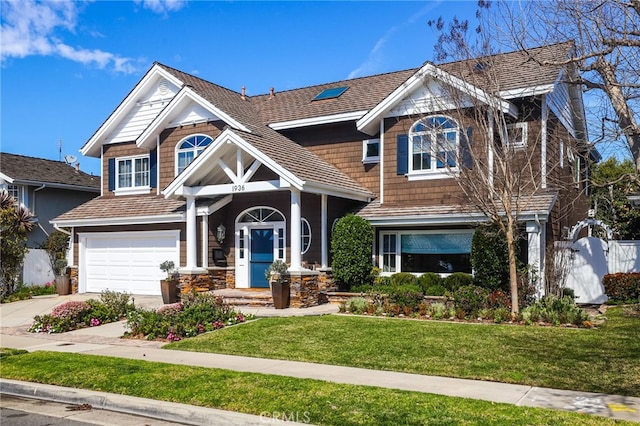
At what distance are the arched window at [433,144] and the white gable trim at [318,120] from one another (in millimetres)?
2244

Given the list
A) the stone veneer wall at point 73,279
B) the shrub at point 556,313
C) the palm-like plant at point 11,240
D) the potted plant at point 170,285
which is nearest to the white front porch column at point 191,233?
the potted plant at point 170,285

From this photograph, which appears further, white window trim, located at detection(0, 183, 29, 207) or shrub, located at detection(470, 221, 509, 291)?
white window trim, located at detection(0, 183, 29, 207)

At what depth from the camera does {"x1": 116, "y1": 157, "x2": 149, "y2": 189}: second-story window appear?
23.3m

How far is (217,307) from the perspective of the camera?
14469mm

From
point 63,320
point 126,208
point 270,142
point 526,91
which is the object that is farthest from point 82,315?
point 526,91

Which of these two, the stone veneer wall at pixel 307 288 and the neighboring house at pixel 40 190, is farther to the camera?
the neighboring house at pixel 40 190

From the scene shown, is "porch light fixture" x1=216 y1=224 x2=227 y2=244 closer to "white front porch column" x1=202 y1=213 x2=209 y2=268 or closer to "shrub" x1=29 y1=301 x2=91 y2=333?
"white front porch column" x1=202 y1=213 x2=209 y2=268

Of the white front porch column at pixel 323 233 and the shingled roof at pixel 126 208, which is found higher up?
the shingled roof at pixel 126 208

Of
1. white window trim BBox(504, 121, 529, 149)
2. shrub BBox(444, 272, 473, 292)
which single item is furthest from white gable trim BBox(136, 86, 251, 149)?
white window trim BBox(504, 121, 529, 149)

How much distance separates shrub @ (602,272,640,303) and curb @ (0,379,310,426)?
1307cm

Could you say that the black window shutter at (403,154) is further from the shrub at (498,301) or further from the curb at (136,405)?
the curb at (136,405)

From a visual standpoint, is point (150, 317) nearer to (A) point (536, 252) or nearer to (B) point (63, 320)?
(B) point (63, 320)

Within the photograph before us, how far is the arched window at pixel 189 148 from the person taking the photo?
70.4ft

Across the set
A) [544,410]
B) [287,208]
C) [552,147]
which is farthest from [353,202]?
[544,410]
